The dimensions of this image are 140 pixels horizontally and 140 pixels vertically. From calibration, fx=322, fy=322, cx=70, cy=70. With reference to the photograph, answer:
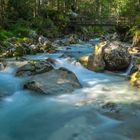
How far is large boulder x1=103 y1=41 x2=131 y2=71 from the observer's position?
17266mm

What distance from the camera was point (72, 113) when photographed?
10945 millimetres

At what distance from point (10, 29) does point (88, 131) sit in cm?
2530

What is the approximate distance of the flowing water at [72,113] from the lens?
9.23 metres

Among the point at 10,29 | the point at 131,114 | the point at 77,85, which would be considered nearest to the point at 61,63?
the point at 77,85

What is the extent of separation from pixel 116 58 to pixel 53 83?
16.6ft

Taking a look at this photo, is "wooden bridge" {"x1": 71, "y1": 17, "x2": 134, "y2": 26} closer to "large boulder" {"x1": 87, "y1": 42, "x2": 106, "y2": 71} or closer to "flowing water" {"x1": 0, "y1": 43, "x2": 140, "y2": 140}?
"large boulder" {"x1": 87, "y1": 42, "x2": 106, "y2": 71}

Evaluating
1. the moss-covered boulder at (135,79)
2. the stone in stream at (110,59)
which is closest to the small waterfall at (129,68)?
the stone in stream at (110,59)

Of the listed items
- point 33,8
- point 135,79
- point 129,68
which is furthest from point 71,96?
point 33,8

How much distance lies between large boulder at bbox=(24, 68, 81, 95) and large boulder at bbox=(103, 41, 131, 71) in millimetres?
3640

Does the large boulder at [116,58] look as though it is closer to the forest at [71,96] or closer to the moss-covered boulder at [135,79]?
the forest at [71,96]

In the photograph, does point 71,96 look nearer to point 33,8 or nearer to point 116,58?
point 116,58

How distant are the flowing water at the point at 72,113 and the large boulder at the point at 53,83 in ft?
1.02

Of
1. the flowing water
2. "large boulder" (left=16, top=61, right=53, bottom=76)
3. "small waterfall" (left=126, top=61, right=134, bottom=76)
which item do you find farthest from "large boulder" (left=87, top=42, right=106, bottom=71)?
"large boulder" (left=16, top=61, right=53, bottom=76)

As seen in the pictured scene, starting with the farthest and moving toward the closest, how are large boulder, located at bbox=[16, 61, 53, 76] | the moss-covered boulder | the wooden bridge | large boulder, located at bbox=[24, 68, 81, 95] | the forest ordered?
the wooden bridge
large boulder, located at bbox=[16, 61, 53, 76]
the moss-covered boulder
large boulder, located at bbox=[24, 68, 81, 95]
the forest
